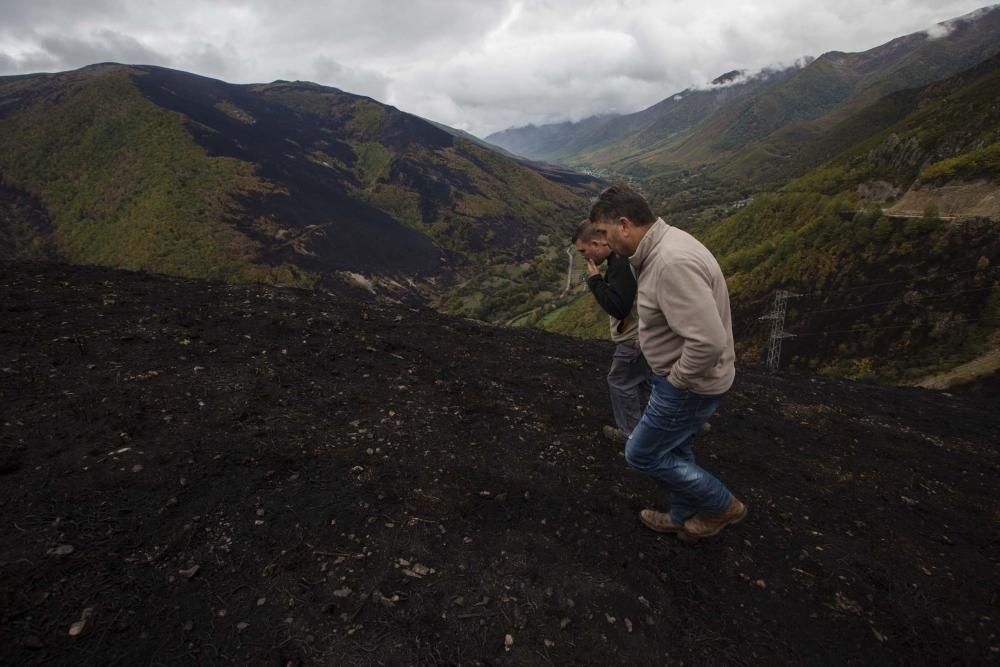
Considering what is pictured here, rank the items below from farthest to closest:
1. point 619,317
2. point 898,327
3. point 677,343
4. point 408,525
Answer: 1. point 898,327
2. point 619,317
3. point 408,525
4. point 677,343

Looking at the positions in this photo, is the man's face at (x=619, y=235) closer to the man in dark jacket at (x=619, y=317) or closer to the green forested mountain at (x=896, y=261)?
the man in dark jacket at (x=619, y=317)

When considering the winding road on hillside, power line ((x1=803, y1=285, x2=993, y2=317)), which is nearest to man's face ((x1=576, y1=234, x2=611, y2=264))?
power line ((x1=803, y1=285, x2=993, y2=317))

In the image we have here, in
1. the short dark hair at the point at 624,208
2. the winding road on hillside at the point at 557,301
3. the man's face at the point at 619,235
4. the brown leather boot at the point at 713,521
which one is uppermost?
the short dark hair at the point at 624,208

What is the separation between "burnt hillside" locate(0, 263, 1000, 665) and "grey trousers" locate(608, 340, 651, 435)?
1.61 ft

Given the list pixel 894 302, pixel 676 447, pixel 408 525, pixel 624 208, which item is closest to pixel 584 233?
pixel 624 208

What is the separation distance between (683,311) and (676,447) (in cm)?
120

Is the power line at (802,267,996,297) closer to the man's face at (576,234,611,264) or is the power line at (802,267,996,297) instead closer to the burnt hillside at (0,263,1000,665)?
the burnt hillside at (0,263,1000,665)

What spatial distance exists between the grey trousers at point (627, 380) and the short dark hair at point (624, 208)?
2142 millimetres

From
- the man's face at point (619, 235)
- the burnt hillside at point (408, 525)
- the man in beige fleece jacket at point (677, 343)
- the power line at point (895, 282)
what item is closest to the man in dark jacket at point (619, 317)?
the man's face at point (619, 235)

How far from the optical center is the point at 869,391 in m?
10.8

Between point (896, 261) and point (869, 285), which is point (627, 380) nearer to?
point (869, 285)

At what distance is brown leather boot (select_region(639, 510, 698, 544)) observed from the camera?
13.0 ft

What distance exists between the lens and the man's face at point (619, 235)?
3.34 metres

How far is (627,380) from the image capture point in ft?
18.3
